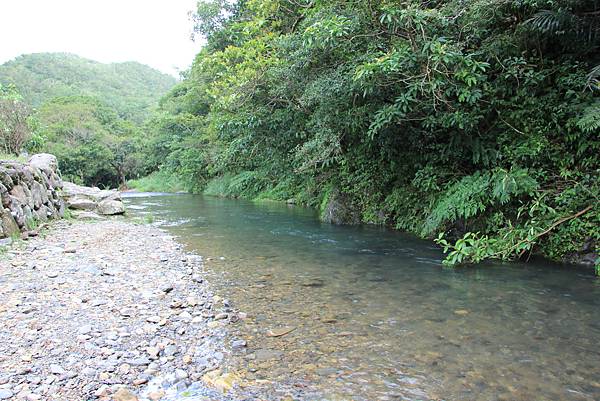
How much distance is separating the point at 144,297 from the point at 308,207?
1362cm

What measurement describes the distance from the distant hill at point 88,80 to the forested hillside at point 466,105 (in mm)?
59093

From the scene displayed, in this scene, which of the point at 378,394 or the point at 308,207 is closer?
the point at 378,394

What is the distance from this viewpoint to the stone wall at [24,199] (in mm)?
7763

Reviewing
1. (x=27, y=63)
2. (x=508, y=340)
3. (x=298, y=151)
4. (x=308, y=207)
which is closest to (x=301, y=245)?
(x=298, y=151)

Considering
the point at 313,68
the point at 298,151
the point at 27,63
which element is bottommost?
the point at 298,151

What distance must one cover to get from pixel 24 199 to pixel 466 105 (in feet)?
31.1

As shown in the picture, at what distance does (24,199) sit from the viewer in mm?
8773

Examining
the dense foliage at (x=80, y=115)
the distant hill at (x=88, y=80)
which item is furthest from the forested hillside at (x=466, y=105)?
the distant hill at (x=88, y=80)

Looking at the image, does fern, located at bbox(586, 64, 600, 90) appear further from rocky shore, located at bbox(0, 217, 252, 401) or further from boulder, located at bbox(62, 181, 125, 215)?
boulder, located at bbox(62, 181, 125, 215)

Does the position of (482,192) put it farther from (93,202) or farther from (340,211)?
(93,202)

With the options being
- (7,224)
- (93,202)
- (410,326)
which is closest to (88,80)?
(93,202)

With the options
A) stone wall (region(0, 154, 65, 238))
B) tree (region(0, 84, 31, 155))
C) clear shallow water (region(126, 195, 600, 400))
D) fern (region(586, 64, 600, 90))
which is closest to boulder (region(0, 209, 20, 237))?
stone wall (region(0, 154, 65, 238))

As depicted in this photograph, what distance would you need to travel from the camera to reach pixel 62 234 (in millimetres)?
8859

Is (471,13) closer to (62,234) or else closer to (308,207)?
(62,234)
